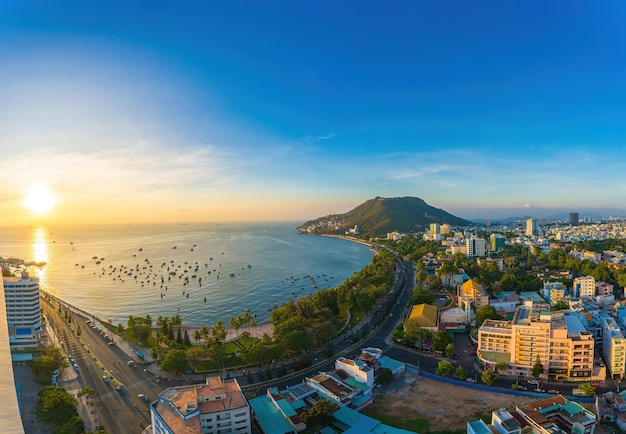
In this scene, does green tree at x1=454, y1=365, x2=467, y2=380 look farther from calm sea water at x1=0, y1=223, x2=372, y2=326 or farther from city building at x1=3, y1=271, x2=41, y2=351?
city building at x1=3, y1=271, x2=41, y2=351

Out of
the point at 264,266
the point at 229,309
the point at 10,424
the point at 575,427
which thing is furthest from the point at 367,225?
the point at 10,424

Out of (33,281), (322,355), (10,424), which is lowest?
(322,355)

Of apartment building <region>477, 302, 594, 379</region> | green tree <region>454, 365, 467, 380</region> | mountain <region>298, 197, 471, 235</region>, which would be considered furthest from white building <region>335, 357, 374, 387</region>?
mountain <region>298, 197, 471, 235</region>

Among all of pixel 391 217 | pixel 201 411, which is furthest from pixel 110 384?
pixel 391 217

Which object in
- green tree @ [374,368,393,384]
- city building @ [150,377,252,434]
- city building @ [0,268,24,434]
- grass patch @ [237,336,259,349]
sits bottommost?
grass patch @ [237,336,259,349]

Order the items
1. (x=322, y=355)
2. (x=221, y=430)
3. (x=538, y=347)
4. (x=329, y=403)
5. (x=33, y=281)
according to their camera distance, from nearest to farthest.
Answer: (x=221, y=430) → (x=329, y=403) → (x=538, y=347) → (x=322, y=355) → (x=33, y=281)

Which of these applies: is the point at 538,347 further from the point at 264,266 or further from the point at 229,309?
the point at 264,266

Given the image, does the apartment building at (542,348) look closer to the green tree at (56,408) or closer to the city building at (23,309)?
the green tree at (56,408)

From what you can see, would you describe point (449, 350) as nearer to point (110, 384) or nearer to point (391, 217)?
point (110, 384)
